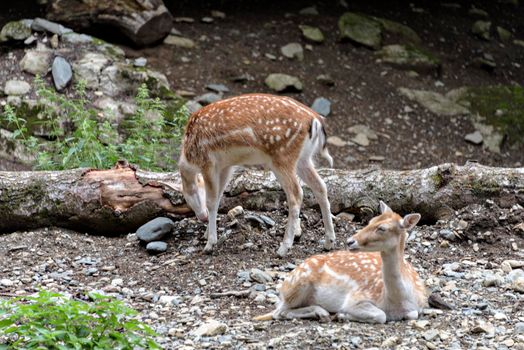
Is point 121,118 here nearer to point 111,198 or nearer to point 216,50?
point 216,50

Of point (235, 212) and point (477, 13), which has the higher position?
point (235, 212)

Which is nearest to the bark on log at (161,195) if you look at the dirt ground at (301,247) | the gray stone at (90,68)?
the dirt ground at (301,247)

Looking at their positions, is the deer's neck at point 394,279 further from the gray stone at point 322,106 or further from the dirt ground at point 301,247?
the gray stone at point 322,106

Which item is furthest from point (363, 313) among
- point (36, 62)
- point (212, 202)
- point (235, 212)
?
point (36, 62)

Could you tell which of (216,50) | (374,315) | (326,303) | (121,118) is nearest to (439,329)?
(374,315)

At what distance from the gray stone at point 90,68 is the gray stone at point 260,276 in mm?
5590

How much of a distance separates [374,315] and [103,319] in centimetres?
182

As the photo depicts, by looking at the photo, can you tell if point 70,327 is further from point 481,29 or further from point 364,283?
point 481,29

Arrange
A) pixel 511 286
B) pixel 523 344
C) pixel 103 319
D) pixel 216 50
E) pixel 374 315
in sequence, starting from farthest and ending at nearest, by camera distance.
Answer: pixel 216 50 → pixel 511 286 → pixel 374 315 → pixel 523 344 → pixel 103 319

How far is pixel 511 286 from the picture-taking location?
6.80m

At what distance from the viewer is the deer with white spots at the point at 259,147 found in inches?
307

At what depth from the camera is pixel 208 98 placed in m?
12.6

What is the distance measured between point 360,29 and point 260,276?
8.13 m

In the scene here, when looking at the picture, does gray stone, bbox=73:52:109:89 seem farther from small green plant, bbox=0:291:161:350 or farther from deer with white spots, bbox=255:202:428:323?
small green plant, bbox=0:291:161:350
